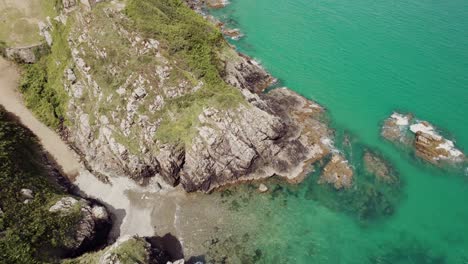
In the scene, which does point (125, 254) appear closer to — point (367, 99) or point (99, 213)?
point (99, 213)

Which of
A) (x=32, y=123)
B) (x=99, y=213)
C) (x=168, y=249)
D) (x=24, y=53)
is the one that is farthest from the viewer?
(x=24, y=53)

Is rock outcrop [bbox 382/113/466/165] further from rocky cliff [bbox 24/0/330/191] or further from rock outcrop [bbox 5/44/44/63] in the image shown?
rock outcrop [bbox 5/44/44/63]

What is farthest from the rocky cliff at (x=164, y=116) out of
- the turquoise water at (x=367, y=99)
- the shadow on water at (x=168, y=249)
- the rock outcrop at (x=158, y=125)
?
the shadow on water at (x=168, y=249)

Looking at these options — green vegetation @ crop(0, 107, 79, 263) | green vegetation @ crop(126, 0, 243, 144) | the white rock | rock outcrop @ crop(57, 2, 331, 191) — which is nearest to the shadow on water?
the white rock

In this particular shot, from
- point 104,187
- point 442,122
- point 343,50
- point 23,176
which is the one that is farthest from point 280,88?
point 23,176

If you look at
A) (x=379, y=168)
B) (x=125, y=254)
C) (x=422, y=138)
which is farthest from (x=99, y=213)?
(x=422, y=138)

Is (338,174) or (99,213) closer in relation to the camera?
(99,213)
